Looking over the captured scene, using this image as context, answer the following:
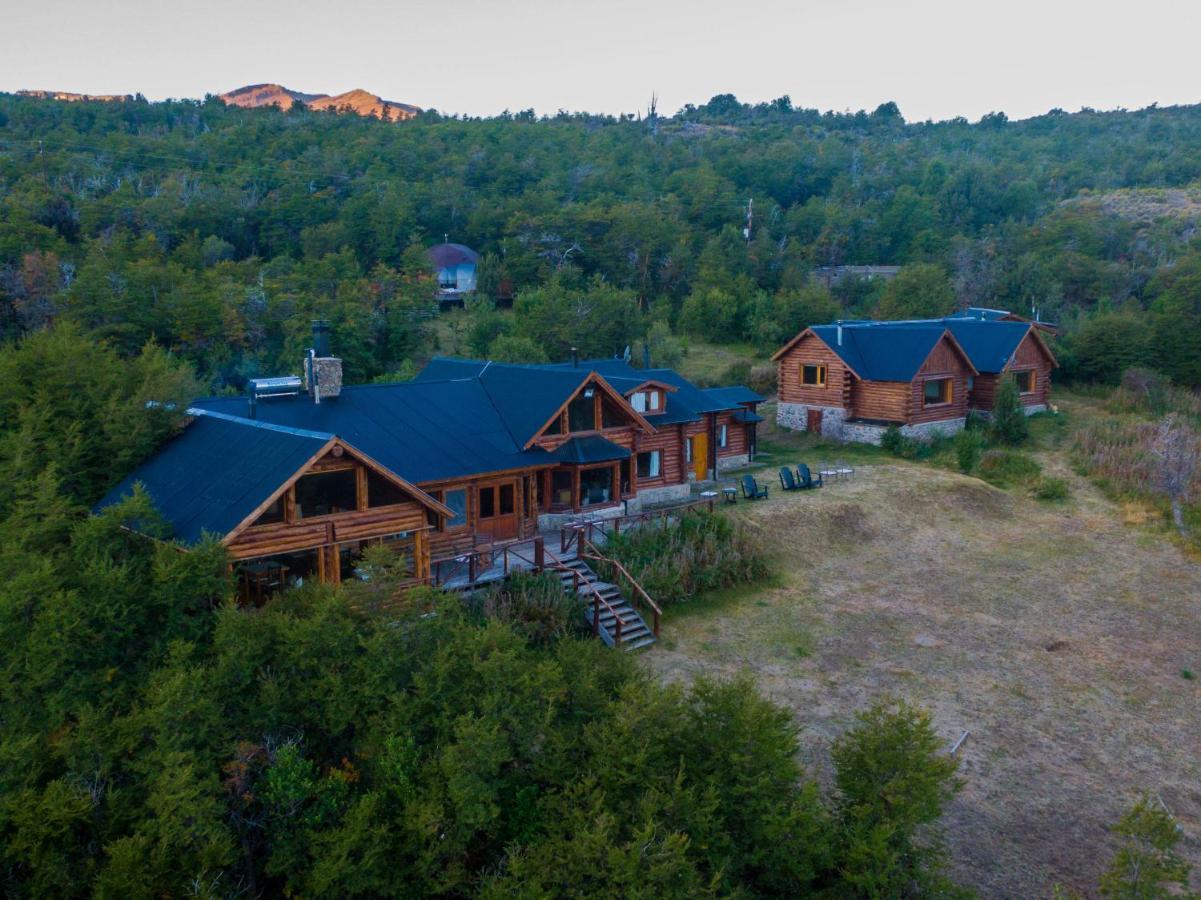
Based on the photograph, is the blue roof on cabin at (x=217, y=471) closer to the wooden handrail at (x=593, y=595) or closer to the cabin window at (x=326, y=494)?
the cabin window at (x=326, y=494)

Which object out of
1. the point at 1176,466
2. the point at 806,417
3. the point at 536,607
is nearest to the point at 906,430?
the point at 806,417

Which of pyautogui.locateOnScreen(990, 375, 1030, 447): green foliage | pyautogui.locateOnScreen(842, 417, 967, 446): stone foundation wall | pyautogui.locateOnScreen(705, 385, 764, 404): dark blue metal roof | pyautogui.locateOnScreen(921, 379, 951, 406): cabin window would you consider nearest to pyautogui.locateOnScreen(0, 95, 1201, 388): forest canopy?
pyautogui.locateOnScreen(705, 385, 764, 404): dark blue metal roof

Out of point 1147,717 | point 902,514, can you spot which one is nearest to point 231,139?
point 902,514

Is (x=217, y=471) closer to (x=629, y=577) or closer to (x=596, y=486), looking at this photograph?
(x=629, y=577)

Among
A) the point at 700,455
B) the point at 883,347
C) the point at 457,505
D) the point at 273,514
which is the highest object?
the point at 883,347

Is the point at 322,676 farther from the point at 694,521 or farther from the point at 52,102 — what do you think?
the point at 52,102

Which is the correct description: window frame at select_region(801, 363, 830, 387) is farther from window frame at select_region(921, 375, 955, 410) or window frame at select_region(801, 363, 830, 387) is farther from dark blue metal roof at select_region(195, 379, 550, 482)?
dark blue metal roof at select_region(195, 379, 550, 482)
